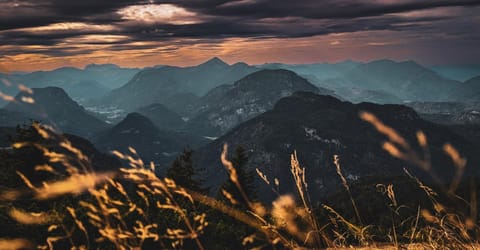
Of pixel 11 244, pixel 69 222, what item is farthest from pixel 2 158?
pixel 11 244

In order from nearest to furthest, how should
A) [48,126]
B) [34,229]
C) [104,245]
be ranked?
[48,126] → [104,245] → [34,229]

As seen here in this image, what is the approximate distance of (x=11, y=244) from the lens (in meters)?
3.83

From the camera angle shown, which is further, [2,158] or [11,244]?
[2,158]

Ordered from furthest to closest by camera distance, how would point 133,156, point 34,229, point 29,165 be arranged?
point 29,165 < point 34,229 < point 133,156

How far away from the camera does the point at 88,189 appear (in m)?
3.27

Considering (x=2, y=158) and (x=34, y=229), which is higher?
(x=34, y=229)

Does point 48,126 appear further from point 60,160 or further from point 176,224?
point 176,224

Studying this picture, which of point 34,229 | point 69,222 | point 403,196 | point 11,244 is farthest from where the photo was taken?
point 403,196

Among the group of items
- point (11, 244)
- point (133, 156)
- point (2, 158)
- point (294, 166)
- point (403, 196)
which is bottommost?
point (403, 196)

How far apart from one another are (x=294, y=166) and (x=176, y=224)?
19777mm

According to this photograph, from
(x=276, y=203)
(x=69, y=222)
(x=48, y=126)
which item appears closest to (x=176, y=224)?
(x=69, y=222)

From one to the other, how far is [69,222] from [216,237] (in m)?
8.27

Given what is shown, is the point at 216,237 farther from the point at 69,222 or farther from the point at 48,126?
the point at 48,126

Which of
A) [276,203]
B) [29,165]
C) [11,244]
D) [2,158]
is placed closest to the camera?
[11,244]
